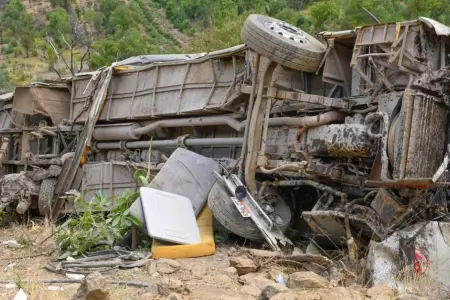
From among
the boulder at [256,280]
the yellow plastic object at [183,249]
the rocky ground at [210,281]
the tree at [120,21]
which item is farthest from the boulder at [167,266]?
the tree at [120,21]

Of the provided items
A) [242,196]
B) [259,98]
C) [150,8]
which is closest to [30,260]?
[242,196]

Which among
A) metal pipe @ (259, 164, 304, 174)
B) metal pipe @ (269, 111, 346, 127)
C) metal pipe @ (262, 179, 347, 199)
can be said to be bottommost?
metal pipe @ (262, 179, 347, 199)

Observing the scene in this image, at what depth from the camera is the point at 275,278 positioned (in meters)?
5.50

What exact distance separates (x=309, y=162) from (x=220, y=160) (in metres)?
1.91

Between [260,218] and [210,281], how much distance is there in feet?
5.60

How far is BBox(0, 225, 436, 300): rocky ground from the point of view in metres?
4.78

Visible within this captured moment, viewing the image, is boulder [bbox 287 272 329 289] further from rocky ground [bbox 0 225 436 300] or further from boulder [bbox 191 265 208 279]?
boulder [bbox 191 265 208 279]

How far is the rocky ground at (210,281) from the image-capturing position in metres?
4.78

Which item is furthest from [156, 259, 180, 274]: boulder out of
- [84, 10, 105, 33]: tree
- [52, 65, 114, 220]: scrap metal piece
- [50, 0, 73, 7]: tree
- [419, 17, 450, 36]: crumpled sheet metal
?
[50, 0, 73, 7]: tree

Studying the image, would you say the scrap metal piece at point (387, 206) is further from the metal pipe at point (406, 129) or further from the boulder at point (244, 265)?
the boulder at point (244, 265)

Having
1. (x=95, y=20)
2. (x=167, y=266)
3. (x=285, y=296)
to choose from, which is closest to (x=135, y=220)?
(x=167, y=266)

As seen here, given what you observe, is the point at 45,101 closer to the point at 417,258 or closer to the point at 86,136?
the point at 86,136

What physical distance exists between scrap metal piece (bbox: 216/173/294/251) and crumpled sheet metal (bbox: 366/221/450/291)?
1.46 meters

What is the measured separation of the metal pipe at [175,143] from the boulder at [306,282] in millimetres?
3505
